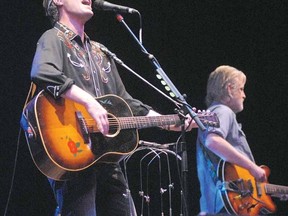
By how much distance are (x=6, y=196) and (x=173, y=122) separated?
2.10 m

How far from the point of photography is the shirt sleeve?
102 inches

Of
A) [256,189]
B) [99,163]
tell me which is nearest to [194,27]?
[256,189]

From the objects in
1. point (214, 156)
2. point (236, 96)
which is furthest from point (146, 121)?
point (236, 96)

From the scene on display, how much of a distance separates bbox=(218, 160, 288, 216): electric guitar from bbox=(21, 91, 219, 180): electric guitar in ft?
3.76

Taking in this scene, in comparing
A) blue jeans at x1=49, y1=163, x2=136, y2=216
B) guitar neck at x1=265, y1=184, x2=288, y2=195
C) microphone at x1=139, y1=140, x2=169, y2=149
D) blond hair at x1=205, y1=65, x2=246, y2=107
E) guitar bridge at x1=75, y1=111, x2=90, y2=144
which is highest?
guitar bridge at x1=75, y1=111, x2=90, y2=144

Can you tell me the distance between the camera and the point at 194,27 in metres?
5.99

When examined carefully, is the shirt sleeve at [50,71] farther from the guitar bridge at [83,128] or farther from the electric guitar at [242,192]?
the electric guitar at [242,192]

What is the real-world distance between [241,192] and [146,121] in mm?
1271

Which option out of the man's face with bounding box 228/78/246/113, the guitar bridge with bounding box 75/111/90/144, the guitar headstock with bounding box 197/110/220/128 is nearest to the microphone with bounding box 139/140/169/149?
the man's face with bounding box 228/78/246/113

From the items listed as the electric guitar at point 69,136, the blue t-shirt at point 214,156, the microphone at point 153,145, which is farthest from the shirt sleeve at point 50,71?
the microphone at point 153,145

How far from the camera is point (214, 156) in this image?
12.7 ft

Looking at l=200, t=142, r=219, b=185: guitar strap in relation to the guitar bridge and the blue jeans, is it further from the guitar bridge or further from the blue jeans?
the guitar bridge

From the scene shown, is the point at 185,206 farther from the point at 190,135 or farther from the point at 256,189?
the point at 190,135

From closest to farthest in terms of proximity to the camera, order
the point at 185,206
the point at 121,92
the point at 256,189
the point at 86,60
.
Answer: the point at 185,206, the point at 86,60, the point at 121,92, the point at 256,189
